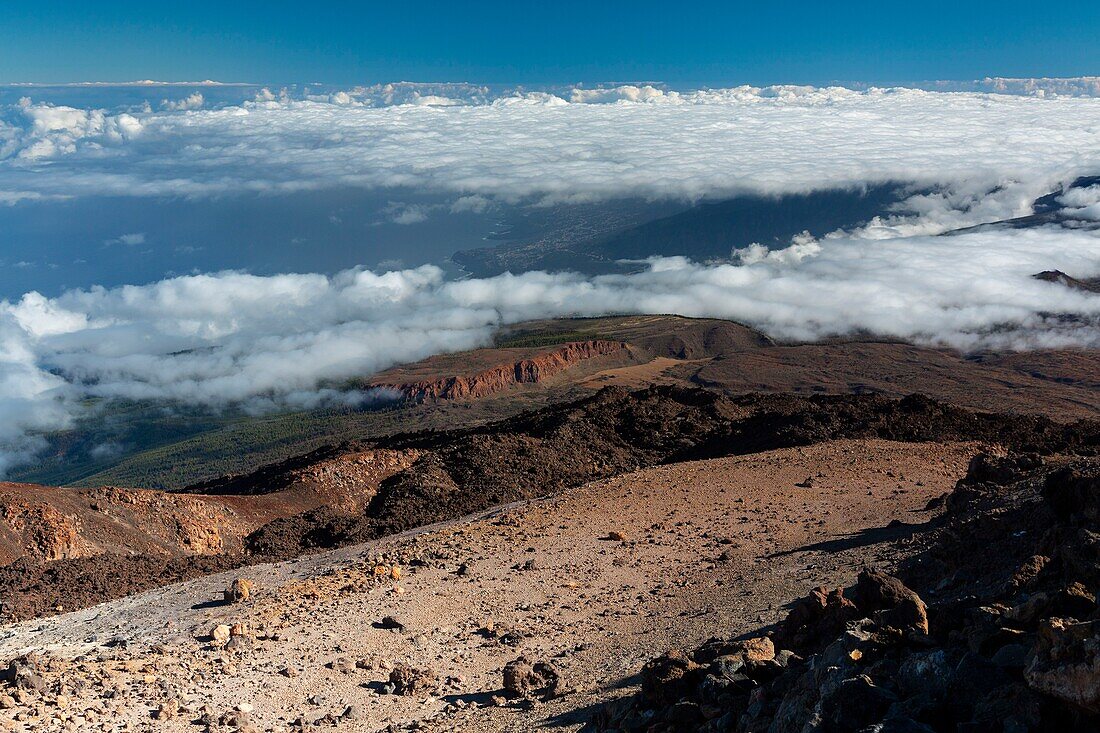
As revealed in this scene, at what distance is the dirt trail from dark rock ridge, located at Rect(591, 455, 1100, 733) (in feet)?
8.50

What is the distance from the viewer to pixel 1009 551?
15.0 m

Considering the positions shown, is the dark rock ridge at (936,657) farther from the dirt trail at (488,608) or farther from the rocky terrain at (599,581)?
the dirt trail at (488,608)

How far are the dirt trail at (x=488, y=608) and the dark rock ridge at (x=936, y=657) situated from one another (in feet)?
8.50

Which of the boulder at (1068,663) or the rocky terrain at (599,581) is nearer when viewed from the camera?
the boulder at (1068,663)

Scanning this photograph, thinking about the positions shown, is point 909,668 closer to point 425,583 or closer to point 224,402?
point 425,583

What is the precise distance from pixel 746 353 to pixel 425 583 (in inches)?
5015

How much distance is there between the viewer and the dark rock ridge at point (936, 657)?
802 cm

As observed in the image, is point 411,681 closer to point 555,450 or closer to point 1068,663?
point 1068,663

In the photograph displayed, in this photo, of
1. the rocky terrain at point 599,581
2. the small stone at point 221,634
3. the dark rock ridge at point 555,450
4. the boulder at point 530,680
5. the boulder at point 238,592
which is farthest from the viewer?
the dark rock ridge at point 555,450

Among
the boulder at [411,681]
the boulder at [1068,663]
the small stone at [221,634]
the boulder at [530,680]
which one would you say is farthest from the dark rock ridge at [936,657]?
the small stone at [221,634]

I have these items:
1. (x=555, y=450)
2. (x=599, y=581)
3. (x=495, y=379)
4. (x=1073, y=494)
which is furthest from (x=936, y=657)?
(x=495, y=379)

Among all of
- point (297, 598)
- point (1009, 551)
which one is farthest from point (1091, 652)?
point (297, 598)

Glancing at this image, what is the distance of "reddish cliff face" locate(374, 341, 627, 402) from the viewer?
126750 millimetres

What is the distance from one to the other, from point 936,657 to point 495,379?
120 m
